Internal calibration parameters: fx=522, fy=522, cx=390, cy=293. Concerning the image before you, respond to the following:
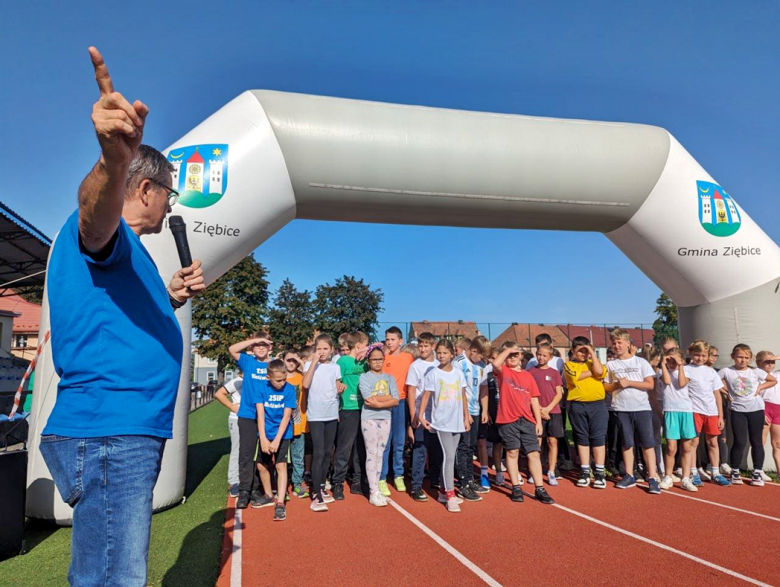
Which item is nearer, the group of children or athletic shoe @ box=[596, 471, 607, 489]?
the group of children

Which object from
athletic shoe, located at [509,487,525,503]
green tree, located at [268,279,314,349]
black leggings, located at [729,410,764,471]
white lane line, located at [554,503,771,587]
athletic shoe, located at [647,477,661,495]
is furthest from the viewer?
green tree, located at [268,279,314,349]

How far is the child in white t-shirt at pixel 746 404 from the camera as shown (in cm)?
724

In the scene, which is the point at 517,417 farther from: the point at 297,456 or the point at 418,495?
the point at 297,456

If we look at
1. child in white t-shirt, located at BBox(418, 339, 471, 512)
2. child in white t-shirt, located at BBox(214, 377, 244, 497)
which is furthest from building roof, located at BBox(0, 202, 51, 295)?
child in white t-shirt, located at BBox(418, 339, 471, 512)

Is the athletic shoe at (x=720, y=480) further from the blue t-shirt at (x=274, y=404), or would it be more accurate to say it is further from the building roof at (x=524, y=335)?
the building roof at (x=524, y=335)

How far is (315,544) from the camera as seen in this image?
4.84 m

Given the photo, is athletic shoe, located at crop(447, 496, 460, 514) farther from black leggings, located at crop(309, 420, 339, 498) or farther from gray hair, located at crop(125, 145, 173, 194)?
Result: gray hair, located at crop(125, 145, 173, 194)

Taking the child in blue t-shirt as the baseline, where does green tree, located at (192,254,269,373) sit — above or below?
above

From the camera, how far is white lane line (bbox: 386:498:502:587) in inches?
158

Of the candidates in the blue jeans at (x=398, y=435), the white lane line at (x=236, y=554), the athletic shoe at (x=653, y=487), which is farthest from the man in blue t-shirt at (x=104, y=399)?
the athletic shoe at (x=653, y=487)

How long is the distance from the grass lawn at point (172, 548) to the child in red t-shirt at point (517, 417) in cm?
344

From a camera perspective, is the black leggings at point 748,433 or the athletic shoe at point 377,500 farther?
the black leggings at point 748,433

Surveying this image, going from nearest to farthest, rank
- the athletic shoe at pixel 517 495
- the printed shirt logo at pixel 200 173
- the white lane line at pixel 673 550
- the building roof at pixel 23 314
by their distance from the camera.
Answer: the white lane line at pixel 673 550
the printed shirt logo at pixel 200 173
the athletic shoe at pixel 517 495
the building roof at pixel 23 314

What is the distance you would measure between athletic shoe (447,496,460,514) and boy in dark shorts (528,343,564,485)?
216cm
